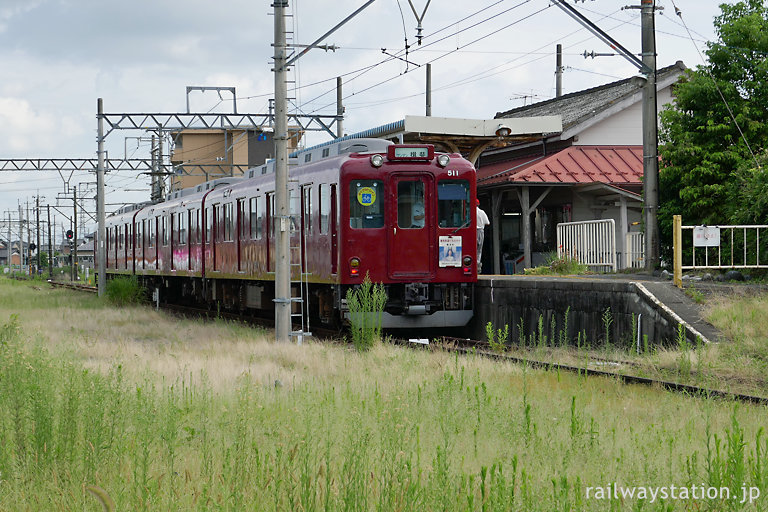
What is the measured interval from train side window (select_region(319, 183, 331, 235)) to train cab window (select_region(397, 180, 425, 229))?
1.15 metres

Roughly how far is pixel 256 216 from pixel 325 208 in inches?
155

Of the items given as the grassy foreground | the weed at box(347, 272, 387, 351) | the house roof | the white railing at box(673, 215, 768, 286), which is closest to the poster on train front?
the weed at box(347, 272, 387, 351)

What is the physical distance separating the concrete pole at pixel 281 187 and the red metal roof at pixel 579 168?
11.2 meters

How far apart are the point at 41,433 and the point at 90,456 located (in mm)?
501

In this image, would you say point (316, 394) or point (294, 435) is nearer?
point (294, 435)

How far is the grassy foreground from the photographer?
16.5 feet

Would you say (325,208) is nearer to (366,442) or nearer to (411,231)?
(411,231)

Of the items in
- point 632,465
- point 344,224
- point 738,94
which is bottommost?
point 632,465

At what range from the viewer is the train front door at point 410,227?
16.1 meters

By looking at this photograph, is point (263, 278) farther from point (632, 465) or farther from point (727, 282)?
point (632, 465)

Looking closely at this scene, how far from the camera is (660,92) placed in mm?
28875

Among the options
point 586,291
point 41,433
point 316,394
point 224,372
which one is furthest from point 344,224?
point 41,433

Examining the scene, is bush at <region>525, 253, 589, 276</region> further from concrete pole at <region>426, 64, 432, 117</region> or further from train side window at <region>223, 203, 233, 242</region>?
concrete pole at <region>426, 64, 432, 117</region>

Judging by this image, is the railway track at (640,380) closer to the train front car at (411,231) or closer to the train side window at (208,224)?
the train front car at (411,231)
